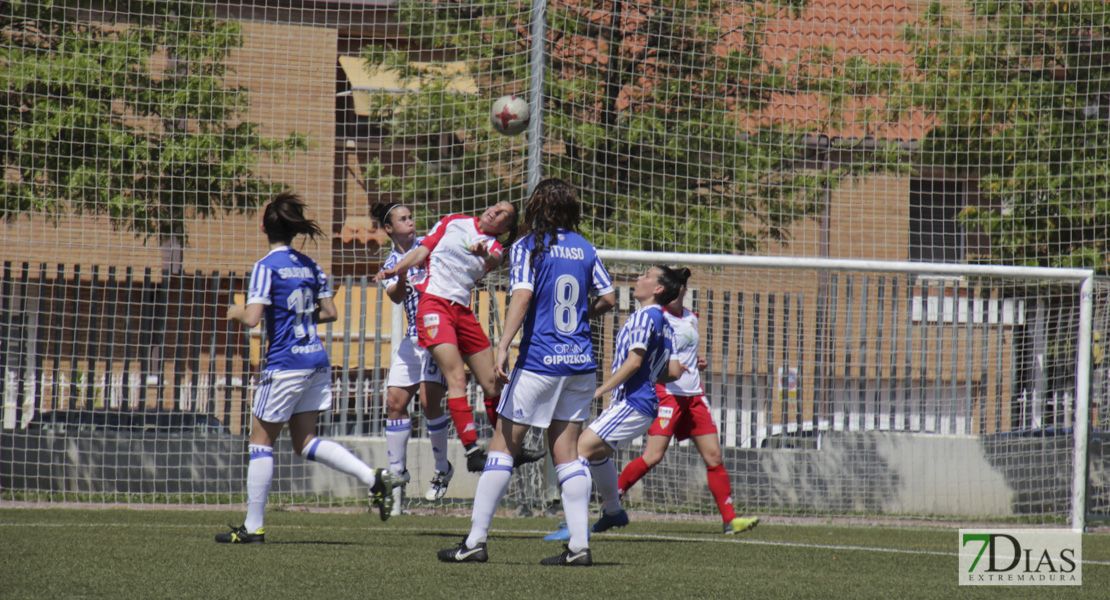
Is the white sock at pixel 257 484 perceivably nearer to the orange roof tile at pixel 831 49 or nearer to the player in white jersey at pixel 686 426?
the player in white jersey at pixel 686 426

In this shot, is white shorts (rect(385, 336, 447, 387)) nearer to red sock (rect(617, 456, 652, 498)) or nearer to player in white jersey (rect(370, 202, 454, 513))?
player in white jersey (rect(370, 202, 454, 513))

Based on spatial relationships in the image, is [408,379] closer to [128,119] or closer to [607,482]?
[607,482]

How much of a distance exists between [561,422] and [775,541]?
2801mm

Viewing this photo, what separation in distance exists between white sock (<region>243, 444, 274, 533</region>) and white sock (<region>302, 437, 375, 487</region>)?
0.72ft

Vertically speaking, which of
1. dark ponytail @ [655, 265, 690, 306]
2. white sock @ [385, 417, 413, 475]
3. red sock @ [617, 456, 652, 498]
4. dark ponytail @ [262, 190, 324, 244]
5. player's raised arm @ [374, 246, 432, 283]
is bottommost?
red sock @ [617, 456, 652, 498]

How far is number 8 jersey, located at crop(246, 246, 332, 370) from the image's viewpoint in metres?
5.73

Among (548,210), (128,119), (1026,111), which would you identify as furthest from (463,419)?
(1026,111)

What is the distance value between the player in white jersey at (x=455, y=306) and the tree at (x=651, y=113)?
141 inches

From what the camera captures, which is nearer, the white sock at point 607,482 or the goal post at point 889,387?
the white sock at point 607,482

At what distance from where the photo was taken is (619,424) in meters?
6.41

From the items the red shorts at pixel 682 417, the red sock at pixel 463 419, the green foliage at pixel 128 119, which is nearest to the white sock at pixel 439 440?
the red sock at pixel 463 419

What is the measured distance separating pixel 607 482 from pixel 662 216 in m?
5.07

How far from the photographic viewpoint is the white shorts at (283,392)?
5.77 metres

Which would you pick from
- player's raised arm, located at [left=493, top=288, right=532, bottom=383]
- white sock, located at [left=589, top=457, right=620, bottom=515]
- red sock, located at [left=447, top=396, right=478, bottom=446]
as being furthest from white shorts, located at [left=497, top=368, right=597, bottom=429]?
red sock, located at [left=447, top=396, right=478, bottom=446]
